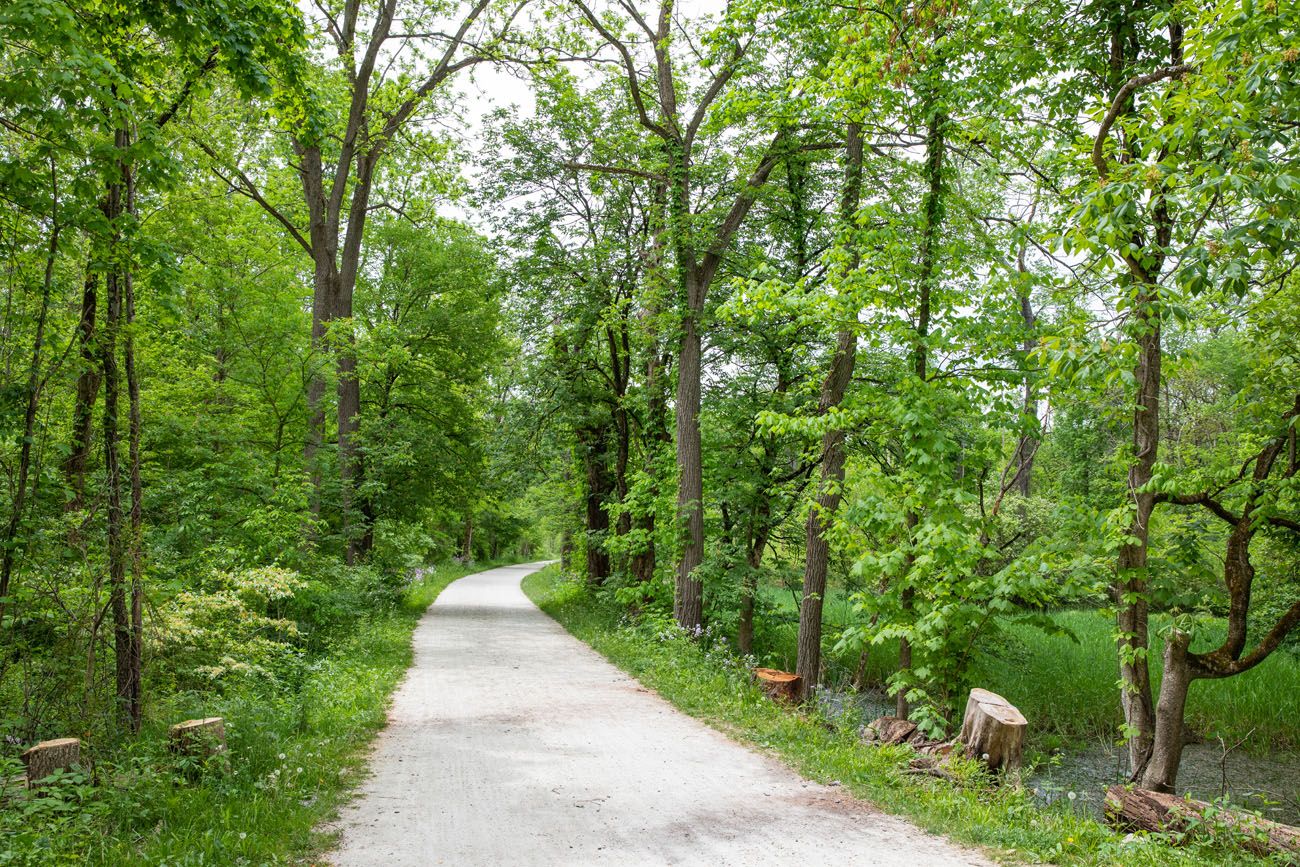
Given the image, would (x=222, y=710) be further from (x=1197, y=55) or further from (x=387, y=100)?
(x=387, y=100)

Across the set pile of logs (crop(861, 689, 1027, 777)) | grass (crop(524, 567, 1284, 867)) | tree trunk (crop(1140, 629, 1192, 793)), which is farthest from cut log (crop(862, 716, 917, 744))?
tree trunk (crop(1140, 629, 1192, 793))

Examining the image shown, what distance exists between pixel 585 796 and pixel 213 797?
237 centimetres

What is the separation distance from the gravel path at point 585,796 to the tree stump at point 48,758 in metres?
1.70

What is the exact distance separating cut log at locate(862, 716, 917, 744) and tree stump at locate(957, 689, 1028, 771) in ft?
3.31

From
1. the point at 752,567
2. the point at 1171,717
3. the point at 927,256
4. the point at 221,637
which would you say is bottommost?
the point at 1171,717

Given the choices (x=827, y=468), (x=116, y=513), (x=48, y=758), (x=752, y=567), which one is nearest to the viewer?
(x=48, y=758)

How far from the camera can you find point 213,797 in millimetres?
4824

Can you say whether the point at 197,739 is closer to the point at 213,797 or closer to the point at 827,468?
the point at 213,797

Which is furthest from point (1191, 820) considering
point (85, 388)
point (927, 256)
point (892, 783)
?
point (85, 388)

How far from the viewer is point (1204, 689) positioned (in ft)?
36.5

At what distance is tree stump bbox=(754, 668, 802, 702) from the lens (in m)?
8.62

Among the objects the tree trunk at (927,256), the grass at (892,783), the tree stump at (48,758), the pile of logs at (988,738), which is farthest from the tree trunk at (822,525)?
the tree stump at (48,758)

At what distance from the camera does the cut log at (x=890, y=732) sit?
7.32 m

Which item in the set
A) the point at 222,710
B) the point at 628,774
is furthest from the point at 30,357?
the point at 628,774
